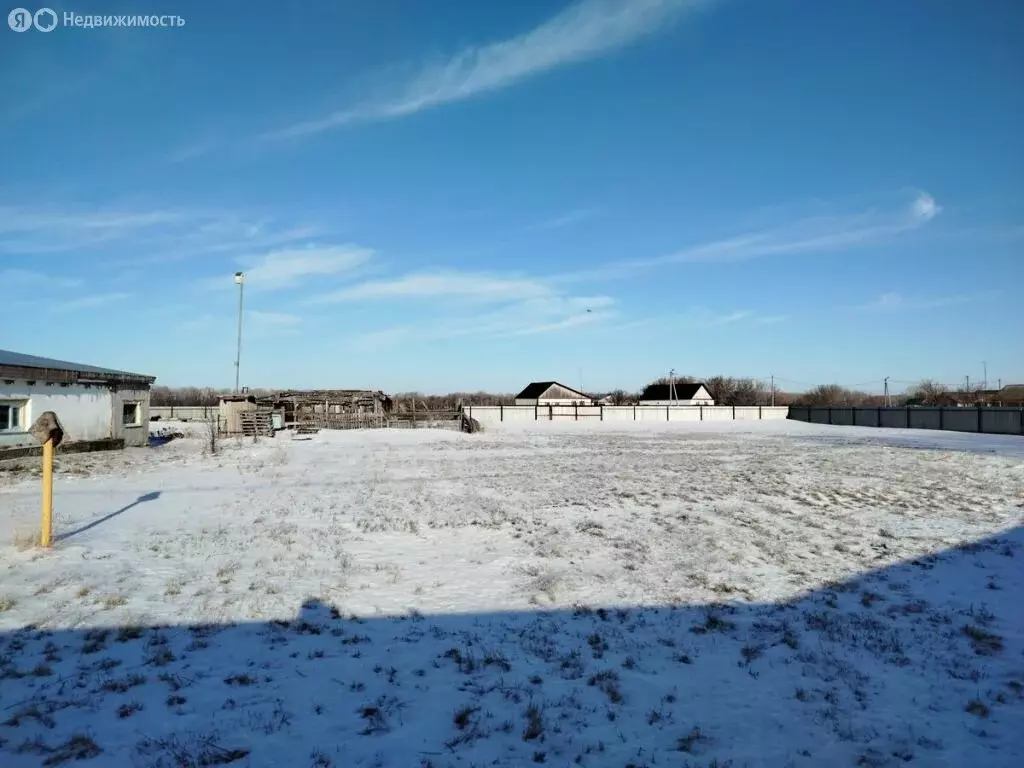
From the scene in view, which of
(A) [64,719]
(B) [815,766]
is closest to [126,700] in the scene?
(A) [64,719]

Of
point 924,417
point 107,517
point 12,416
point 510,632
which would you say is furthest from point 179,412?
point 924,417

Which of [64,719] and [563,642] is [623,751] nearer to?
[563,642]

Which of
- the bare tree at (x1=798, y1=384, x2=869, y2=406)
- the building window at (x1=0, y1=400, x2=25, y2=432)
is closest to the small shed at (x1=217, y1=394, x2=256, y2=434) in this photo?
the building window at (x1=0, y1=400, x2=25, y2=432)

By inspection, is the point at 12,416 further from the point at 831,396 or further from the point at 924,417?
the point at 831,396

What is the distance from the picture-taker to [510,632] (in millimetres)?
6438

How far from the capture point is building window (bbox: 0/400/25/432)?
19.9 meters

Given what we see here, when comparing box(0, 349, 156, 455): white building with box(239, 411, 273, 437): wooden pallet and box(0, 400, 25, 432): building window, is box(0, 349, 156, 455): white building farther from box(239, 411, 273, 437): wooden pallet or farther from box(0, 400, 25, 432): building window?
box(239, 411, 273, 437): wooden pallet

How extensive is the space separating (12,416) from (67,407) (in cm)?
215

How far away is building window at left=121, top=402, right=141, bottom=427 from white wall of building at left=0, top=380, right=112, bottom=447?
5.37 feet

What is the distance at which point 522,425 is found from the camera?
55.2 meters

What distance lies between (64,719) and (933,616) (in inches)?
328

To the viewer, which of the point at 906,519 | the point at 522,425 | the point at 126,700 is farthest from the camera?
the point at 522,425

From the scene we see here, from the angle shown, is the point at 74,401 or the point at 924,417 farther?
the point at 924,417

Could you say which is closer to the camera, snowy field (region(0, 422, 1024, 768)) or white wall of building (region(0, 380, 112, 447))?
snowy field (region(0, 422, 1024, 768))
